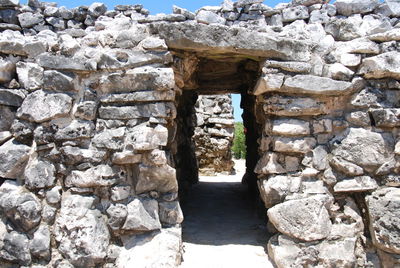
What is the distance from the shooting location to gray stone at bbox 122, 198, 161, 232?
2695mm

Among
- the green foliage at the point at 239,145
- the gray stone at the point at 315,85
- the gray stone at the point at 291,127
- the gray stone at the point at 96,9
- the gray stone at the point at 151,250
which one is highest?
the gray stone at the point at 96,9

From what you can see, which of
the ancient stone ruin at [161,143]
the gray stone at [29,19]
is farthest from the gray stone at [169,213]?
the gray stone at [29,19]

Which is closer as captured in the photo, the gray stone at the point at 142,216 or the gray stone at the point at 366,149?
the gray stone at the point at 142,216

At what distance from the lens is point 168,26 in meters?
2.88

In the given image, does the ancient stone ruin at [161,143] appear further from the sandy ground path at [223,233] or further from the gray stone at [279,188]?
the sandy ground path at [223,233]

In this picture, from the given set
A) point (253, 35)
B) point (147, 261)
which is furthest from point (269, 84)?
point (147, 261)

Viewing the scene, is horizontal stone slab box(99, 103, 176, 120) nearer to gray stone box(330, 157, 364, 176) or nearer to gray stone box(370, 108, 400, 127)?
gray stone box(330, 157, 364, 176)

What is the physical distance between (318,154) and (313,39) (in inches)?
47.3

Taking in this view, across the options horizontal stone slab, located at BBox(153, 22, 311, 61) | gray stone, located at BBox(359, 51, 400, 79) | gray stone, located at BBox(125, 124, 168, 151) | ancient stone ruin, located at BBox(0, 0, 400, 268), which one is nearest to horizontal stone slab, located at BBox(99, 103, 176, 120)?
ancient stone ruin, located at BBox(0, 0, 400, 268)

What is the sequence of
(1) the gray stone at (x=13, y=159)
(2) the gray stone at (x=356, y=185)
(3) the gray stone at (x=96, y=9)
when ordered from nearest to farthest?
(1) the gray stone at (x=13, y=159) → (2) the gray stone at (x=356, y=185) → (3) the gray stone at (x=96, y=9)

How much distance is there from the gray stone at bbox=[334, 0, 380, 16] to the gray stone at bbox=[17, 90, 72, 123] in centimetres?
314

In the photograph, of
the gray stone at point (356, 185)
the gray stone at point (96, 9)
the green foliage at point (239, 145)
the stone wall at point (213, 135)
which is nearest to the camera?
the gray stone at point (356, 185)

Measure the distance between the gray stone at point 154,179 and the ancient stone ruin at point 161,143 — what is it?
0.01 metres

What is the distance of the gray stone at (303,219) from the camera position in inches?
109
